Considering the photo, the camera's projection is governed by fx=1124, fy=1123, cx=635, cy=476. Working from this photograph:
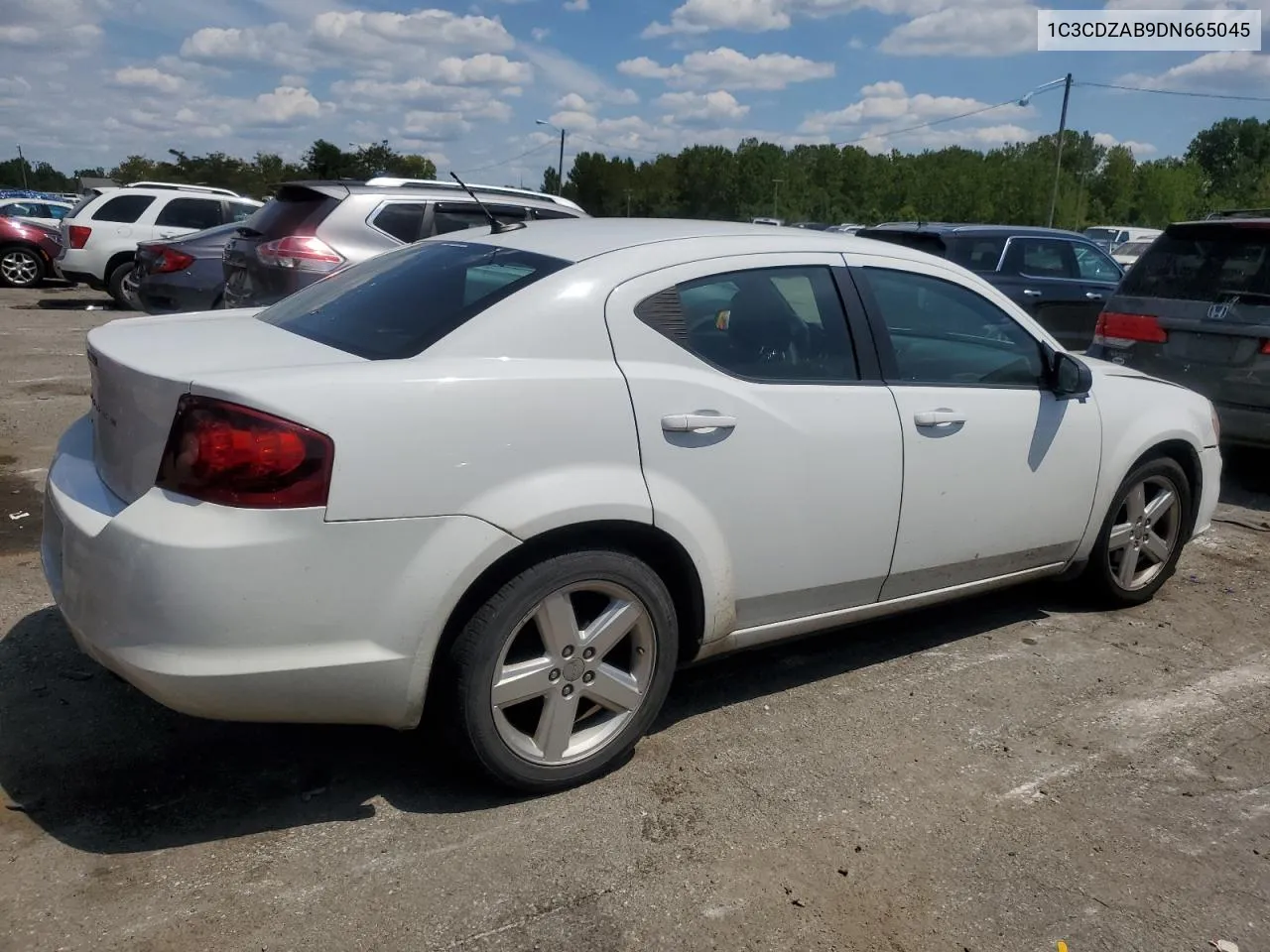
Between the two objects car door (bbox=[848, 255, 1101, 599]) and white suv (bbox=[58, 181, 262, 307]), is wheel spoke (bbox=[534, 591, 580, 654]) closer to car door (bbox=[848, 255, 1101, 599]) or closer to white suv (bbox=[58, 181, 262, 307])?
car door (bbox=[848, 255, 1101, 599])

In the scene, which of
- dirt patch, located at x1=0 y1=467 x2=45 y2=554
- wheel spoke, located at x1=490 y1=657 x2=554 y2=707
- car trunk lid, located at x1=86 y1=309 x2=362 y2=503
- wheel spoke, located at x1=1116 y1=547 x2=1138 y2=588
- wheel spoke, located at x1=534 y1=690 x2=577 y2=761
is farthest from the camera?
dirt patch, located at x1=0 y1=467 x2=45 y2=554

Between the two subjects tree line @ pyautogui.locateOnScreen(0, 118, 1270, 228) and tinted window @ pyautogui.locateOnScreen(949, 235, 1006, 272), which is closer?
tinted window @ pyautogui.locateOnScreen(949, 235, 1006, 272)

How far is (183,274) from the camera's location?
432 inches

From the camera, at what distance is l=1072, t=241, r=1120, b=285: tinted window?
36.9 feet

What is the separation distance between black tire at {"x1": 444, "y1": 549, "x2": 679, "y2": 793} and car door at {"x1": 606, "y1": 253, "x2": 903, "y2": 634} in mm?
209

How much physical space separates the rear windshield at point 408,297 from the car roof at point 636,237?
8 cm

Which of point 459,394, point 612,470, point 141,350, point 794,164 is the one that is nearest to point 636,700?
point 612,470

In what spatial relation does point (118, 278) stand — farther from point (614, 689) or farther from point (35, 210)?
point (614, 689)

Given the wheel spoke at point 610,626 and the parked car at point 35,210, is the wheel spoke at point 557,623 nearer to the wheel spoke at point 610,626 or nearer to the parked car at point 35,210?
the wheel spoke at point 610,626

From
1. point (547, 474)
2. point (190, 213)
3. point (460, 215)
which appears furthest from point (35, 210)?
point (547, 474)

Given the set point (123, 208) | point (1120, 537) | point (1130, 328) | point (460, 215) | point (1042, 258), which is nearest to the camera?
point (1120, 537)

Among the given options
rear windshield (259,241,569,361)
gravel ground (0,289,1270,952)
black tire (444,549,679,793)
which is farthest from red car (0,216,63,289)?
black tire (444,549,679,793)

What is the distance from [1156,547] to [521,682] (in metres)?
3.32

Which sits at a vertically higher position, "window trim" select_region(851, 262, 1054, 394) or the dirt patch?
"window trim" select_region(851, 262, 1054, 394)
